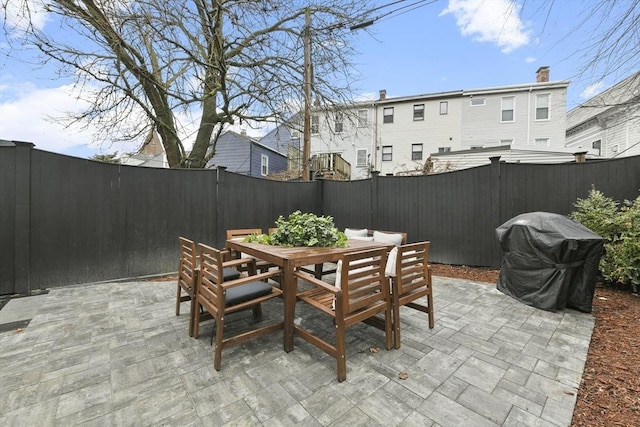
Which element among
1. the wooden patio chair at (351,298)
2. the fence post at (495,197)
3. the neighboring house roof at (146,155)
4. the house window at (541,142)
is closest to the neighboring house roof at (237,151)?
the neighboring house roof at (146,155)

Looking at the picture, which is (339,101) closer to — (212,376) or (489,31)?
(489,31)

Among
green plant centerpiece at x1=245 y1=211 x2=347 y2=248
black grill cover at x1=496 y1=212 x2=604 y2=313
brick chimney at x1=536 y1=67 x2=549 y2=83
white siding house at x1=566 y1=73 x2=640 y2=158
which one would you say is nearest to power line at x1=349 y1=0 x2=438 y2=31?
white siding house at x1=566 y1=73 x2=640 y2=158

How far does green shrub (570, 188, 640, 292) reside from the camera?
10.7 feet

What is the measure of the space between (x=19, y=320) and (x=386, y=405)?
3.61 metres

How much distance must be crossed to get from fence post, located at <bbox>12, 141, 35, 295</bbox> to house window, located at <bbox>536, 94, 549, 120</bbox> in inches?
626

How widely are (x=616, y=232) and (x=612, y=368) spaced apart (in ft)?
7.91

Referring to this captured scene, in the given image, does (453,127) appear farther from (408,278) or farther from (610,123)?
(408,278)

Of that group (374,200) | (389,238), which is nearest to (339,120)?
(374,200)

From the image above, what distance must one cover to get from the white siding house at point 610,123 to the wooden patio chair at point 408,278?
2.77 meters

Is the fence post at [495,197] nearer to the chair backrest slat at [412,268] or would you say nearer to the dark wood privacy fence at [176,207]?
the dark wood privacy fence at [176,207]

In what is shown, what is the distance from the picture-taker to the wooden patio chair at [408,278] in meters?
2.30

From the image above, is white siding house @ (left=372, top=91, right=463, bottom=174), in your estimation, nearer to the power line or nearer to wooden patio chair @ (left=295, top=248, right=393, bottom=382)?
the power line

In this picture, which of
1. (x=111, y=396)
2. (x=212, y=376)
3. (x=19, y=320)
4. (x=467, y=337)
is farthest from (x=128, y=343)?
(x=467, y=337)

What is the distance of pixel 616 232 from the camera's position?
347 cm
